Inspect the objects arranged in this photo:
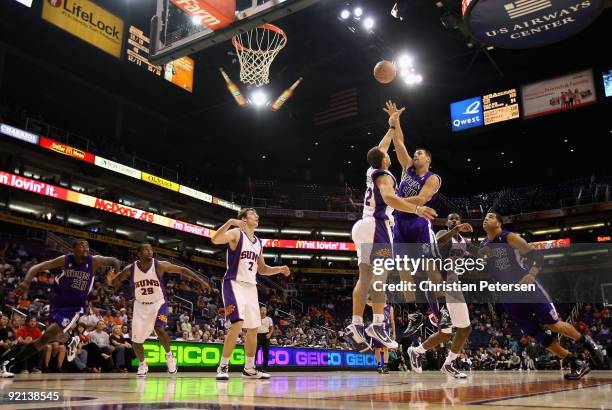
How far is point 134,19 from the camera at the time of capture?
89.9ft

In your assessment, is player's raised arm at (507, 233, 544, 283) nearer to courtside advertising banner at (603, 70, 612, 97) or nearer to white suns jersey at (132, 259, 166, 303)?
white suns jersey at (132, 259, 166, 303)

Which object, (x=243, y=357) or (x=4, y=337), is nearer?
(x=4, y=337)

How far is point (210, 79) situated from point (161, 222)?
9.20 metres

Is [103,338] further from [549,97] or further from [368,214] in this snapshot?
[549,97]

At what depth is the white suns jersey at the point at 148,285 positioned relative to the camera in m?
7.63

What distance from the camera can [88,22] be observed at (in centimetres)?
2517

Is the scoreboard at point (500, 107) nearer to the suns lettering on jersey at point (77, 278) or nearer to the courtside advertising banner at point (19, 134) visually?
the courtside advertising banner at point (19, 134)

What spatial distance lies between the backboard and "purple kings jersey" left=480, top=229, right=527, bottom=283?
13.4ft

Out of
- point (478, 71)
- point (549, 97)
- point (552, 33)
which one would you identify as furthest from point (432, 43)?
point (552, 33)

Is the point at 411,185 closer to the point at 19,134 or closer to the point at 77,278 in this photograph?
the point at 77,278

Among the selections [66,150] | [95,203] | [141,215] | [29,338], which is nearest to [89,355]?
[29,338]

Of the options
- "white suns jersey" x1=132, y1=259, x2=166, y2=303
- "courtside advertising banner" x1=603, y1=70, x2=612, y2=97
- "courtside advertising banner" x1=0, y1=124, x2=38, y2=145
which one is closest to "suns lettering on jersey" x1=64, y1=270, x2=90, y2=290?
"white suns jersey" x1=132, y1=259, x2=166, y2=303

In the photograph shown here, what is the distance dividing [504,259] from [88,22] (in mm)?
24919

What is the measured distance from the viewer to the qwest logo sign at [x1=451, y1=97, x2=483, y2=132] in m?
25.9
